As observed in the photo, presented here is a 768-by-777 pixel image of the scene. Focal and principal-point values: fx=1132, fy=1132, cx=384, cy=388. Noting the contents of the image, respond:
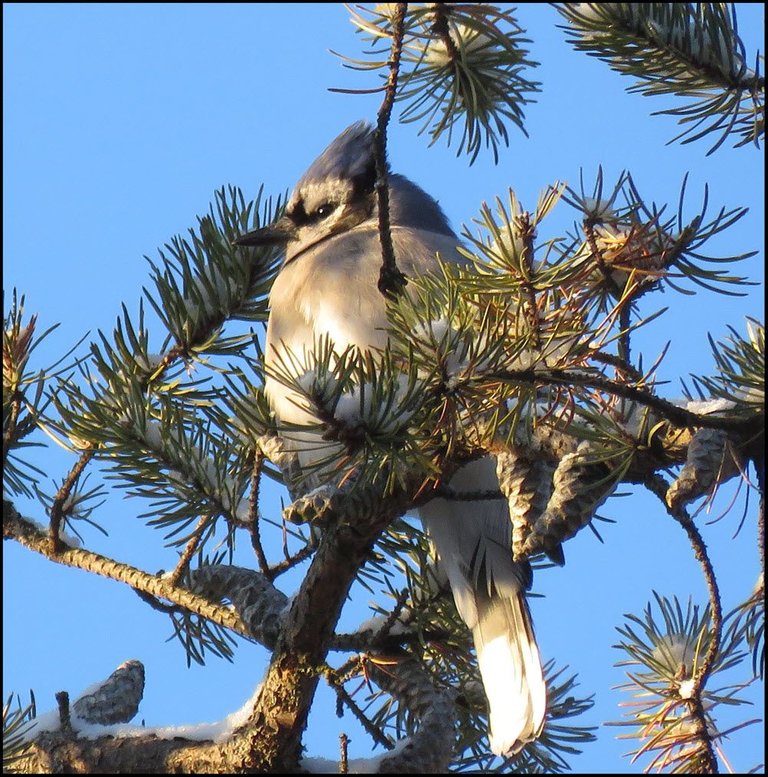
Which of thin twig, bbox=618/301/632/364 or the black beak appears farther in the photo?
the black beak

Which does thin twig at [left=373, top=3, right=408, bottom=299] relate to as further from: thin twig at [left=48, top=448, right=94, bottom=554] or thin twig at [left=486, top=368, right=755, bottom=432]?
thin twig at [left=48, top=448, right=94, bottom=554]

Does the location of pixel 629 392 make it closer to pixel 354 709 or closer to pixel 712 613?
pixel 712 613

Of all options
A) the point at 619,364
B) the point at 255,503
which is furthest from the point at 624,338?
the point at 255,503

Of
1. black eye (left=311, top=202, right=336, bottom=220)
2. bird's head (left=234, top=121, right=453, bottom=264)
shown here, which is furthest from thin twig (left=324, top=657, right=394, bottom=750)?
black eye (left=311, top=202, right=336, bottom=220)

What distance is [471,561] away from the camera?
2.73 meters

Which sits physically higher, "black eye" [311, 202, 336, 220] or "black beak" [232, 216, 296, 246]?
"black eye" [311, 202, 336, 220]

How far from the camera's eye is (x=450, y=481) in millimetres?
2473

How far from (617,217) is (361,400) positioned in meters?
0.52

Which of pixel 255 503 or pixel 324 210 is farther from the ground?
pixel 324 210

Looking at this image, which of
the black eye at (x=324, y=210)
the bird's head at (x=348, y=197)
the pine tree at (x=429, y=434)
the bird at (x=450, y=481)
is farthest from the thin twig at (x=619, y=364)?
the black eye at (x=324, y=210)

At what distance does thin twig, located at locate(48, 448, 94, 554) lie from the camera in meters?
2.02

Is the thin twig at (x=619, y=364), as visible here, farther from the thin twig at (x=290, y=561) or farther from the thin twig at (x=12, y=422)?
the thin twig at (x=12, y=422)

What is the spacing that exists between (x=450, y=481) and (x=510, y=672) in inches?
16.7

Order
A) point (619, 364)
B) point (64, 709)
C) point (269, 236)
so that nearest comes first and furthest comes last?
point (619, 364)
point (64, 709)
point (269, 236)
